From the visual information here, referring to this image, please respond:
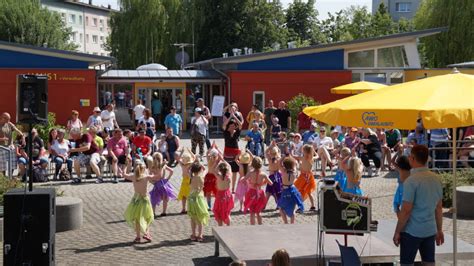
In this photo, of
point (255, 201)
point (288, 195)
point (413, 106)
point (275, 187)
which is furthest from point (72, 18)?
point (413, 106)

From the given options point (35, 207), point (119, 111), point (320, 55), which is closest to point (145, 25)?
point (119, 111)

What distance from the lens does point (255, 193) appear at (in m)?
13.0

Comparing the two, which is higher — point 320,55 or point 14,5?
point 14,5

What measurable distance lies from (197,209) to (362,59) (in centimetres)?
2673

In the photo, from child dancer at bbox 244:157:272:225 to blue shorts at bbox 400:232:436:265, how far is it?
4.86 m

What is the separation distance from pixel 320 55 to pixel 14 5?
32308 millimetres

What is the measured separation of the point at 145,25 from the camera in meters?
54.6

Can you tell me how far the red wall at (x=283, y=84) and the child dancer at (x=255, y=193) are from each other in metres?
23.8

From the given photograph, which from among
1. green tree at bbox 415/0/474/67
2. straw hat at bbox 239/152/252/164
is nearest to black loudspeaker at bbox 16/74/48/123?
straw hat at bbox 239/152/252/164

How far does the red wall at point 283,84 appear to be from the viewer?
121ft

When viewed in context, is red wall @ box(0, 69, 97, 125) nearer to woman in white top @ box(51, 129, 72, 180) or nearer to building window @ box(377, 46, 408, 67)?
building window @ box(377, 46, 408, 67)

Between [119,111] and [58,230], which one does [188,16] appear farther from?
[58,230]

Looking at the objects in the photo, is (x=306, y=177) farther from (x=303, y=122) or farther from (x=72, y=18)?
(x=72, y=18)

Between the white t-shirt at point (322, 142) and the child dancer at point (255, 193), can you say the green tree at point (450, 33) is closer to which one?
the white t-shirt at point (322, 142)
